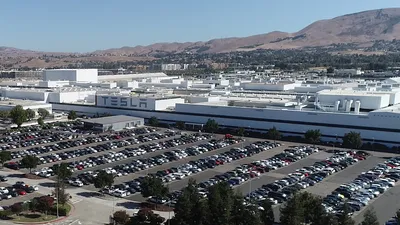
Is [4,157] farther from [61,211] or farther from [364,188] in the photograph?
[364,188]

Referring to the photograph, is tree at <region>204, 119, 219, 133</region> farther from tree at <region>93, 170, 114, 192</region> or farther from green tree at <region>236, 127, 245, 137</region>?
tree at <region>93, 170, 114, 192</region>

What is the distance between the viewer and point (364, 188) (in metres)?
18.4

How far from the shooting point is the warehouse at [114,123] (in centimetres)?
3222

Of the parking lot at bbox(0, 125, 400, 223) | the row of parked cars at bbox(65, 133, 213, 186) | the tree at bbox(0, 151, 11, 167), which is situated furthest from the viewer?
the tree at bbox(0, 151, 11, 167)

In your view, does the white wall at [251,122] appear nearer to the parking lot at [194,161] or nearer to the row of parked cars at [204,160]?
the parking lot at [194,161]

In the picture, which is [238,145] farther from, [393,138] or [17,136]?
[17,136]

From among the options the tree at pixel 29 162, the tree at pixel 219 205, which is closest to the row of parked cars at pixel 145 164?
the tree at pixel 29 162

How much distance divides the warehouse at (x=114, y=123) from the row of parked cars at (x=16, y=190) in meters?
13.8

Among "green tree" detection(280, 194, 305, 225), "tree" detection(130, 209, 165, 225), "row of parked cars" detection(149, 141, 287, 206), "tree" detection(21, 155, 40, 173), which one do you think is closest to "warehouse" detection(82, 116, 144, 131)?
"row of parked cars" detection(149, 141, 287, 206)

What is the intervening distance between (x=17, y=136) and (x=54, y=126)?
4.47 meters

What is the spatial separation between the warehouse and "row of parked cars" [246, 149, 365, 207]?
16.2 meters

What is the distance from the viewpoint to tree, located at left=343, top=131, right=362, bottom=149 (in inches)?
1024

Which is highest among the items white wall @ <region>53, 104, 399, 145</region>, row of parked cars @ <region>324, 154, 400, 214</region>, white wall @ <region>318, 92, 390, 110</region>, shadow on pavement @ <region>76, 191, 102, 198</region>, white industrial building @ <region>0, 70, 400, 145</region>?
white wall @ <region>318, 92, 390, 110</region>

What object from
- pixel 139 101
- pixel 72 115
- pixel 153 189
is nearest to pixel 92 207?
pixel 153 189
